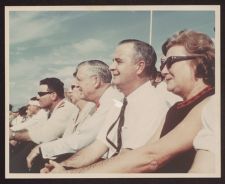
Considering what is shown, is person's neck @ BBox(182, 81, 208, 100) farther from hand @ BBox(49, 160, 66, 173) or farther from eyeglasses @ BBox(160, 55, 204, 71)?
hand @ BBox(49, 160, 66, 173)

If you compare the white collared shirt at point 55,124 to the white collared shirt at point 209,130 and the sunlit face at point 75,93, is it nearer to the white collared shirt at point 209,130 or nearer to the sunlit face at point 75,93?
the sunlit face at point 75,93

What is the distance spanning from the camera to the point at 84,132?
1754 mm

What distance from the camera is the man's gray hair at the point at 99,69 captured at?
5.77 ft

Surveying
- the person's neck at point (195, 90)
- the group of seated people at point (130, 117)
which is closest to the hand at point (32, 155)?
the group of seated people at point (130, 117)

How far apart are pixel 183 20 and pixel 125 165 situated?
0.73 metres

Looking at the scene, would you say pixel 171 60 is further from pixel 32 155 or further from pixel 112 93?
pixel 32 155

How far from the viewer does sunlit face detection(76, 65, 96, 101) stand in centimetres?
176

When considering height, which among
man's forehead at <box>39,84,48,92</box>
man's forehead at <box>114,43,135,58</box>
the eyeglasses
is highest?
man's forehead at <box>114,43,135,58</box>

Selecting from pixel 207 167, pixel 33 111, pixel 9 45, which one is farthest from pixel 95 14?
pixel 207 167

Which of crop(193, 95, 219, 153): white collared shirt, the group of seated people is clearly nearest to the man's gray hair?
the group of seated people

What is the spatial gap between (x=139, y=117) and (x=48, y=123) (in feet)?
1.40

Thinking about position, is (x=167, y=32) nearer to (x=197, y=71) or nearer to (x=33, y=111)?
(x=197, y=71)

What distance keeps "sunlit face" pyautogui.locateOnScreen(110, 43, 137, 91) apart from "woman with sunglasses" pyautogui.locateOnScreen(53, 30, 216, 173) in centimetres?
14

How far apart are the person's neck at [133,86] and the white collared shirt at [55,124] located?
0.79ft
